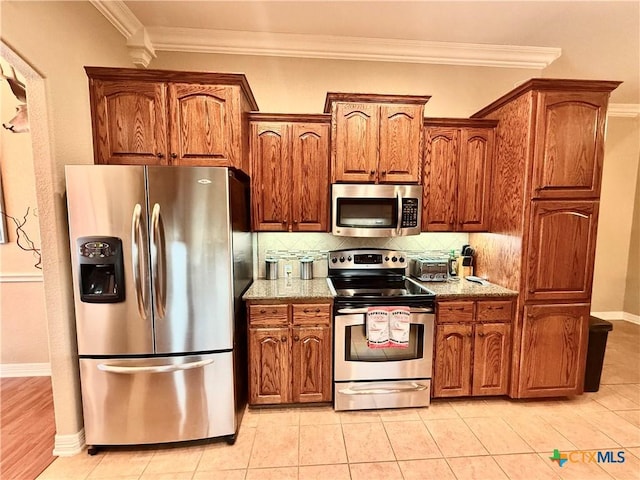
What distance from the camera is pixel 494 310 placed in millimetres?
2375

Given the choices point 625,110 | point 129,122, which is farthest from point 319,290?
point 625,110

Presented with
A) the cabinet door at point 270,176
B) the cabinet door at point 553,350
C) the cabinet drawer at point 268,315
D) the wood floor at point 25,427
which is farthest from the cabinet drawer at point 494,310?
the wood floor at point 25,427

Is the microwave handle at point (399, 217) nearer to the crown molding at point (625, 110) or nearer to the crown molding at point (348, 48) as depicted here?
the crown molding at point (348, 48)

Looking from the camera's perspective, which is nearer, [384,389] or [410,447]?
[410,447]

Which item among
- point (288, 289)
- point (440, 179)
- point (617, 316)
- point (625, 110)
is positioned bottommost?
point (617, 316)

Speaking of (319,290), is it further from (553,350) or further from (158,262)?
(553,350)

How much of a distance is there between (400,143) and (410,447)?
230cm

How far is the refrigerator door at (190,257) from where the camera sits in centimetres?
180

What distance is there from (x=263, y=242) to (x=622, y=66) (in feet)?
14.0

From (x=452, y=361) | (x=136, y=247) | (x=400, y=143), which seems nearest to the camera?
(x=136, y=247)

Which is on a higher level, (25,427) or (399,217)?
(399,217)

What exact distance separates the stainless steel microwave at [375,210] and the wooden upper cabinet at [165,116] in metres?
0.93

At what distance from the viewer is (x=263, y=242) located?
291 centimetres

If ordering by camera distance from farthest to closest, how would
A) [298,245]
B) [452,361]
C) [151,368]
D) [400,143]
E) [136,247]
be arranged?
[298,245] → [400,143] → [452,361] → [151,368] → [136,247]
